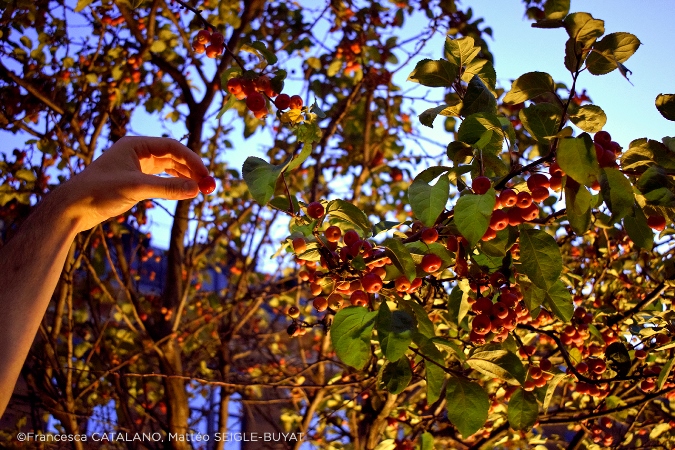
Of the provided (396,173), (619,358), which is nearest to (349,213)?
(619,358)

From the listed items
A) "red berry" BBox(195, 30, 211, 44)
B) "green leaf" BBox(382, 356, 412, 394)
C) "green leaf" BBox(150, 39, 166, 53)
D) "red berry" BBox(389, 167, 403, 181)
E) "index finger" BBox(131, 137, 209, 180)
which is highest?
"green leaf" BBox(150, 39, 166, 53)

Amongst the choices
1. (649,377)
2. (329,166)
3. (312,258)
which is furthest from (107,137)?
(649,377)

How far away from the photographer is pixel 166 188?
4.20 feet

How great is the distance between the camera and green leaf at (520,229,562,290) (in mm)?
1294

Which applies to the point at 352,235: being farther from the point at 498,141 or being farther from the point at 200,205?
the point at 200,205

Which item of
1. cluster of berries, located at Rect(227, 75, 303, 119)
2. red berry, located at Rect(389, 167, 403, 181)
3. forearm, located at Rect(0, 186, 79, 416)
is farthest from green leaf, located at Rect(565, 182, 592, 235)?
red berry, located at Rect(389, 167, 403, 181)

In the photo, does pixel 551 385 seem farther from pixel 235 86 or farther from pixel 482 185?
pixel 235 86

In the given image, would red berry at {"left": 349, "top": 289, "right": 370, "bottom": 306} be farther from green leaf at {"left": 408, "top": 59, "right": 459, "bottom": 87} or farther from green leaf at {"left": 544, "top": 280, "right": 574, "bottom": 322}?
green leaf at {"left": 408, "top": 59, "right": 459, "bottom": 87}

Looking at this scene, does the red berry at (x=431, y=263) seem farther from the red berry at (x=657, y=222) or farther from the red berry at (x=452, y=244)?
the red berry at (x=657, y=222)

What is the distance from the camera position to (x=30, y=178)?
3332 millimetres

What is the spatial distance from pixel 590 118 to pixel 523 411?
81 centimetres

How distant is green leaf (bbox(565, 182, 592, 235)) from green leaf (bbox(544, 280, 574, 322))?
8.0 inches

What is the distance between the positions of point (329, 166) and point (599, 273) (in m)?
2.52

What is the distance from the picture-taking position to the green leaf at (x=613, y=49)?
4.21 feet
